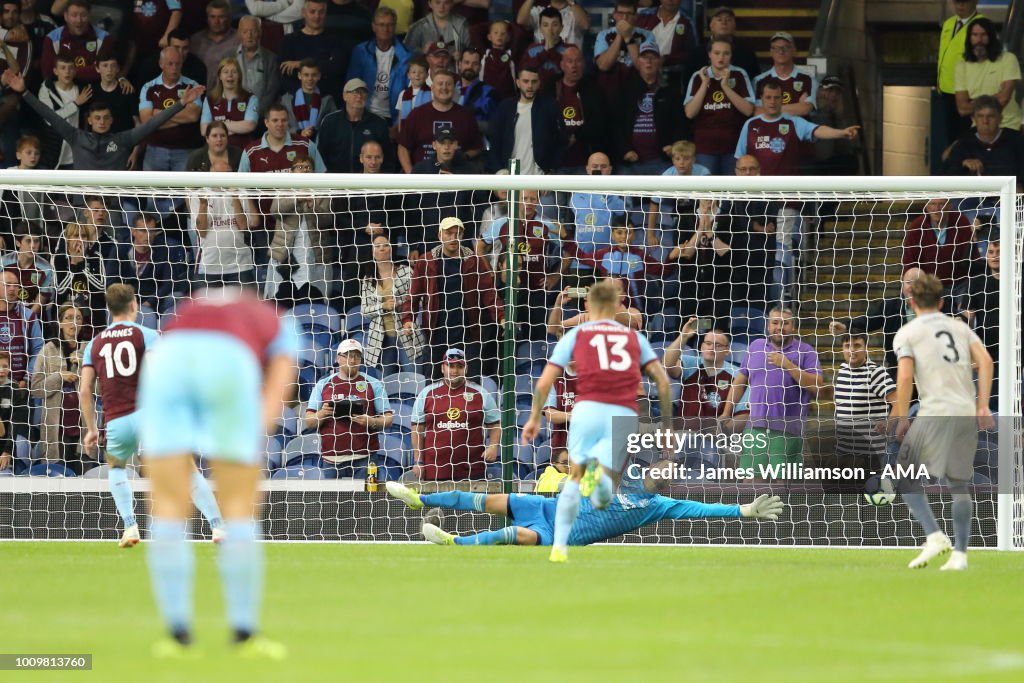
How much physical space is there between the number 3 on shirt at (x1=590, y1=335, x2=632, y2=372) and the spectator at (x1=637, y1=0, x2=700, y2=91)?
7.95 metres

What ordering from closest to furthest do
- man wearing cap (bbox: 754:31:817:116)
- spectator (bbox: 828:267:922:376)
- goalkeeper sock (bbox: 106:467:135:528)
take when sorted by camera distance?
1. goalkeeper sock (bbox: 106:467:135:528)
2. spectator (bbox: 828:267:922:376)
3. man wearing cap (bbox: 754:31:817:116)

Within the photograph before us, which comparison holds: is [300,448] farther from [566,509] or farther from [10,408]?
[566,509]

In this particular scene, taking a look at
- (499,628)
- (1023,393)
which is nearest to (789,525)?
(1023,393)

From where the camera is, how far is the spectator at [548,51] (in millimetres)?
16938

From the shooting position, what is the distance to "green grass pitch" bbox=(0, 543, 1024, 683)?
5398 mm

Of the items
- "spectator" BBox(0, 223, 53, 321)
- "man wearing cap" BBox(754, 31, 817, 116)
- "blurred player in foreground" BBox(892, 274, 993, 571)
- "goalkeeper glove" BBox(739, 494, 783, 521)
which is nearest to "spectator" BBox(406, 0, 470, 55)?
"man wearing cap" BBox(754, 31, 817, 116)

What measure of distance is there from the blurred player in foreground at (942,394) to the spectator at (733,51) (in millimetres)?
7538

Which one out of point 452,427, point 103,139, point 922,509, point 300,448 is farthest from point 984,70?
point 103,139

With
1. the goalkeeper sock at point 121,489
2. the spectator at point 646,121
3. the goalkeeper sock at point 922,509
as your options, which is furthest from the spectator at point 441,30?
the goalkeeper sock at point 922,509

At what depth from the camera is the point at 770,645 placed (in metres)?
6.11

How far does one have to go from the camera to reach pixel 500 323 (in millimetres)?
14125

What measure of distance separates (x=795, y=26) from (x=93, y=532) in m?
11.2

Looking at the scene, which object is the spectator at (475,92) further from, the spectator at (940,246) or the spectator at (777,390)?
the spectator at (940,246)

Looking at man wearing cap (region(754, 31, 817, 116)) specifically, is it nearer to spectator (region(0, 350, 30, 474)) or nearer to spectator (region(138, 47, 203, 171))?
spectator (region(138, 47, 203, 171))
